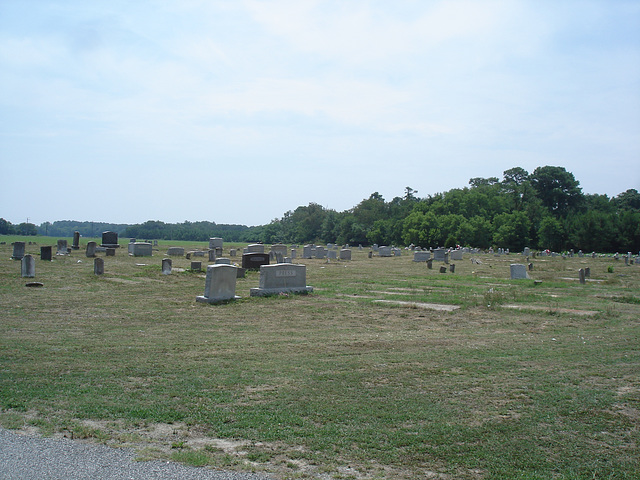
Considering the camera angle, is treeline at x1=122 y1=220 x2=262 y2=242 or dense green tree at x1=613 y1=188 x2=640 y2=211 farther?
treeline at x1=122 y1=220 x2=262 y2=242

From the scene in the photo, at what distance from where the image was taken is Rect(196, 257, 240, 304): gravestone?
533 inches

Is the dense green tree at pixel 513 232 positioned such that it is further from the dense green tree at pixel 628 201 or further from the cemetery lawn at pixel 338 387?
the cemetery lawn at pixel 338 387

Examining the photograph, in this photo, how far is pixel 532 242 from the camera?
67250mm

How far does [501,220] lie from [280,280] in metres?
59.9

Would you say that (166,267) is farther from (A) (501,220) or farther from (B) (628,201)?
(B) (628,201)

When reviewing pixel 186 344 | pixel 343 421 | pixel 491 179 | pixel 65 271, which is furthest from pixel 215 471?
pixel 491 179

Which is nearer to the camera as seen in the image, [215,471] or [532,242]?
[215,471]

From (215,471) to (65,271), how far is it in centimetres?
1931

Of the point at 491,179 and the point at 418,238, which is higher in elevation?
the point at 491,179

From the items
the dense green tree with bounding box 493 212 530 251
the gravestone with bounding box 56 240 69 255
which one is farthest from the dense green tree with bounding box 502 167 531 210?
the gravestone with bounding box 56 240 69 255

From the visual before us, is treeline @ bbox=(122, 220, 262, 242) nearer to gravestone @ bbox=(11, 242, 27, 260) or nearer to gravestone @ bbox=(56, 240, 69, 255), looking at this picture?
gravestone @ bbox=(56, 240, 69, 255)

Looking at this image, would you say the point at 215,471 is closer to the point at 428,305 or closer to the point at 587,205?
the point at 428,305

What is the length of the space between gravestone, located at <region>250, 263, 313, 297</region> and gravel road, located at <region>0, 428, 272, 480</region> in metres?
10.8

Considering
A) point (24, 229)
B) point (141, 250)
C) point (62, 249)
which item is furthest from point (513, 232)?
point (24, 229)
